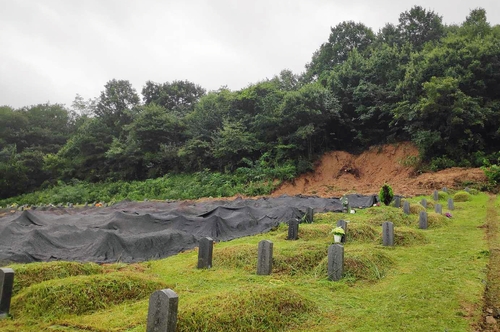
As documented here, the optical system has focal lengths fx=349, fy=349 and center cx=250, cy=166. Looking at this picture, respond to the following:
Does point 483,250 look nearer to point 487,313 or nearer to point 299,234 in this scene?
point 487,313

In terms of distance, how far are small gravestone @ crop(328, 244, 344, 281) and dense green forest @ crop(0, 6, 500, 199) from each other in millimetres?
18484

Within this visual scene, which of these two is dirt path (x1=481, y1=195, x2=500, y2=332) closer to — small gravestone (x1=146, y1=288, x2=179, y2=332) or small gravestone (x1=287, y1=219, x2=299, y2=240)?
small gravestone (x1=146, y1=288, x2=179, y2=332)

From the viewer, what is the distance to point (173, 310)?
3525mm

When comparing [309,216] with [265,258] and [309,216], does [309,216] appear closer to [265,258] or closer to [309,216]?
[309,216]

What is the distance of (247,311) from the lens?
399cm

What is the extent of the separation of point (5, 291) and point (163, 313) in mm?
2374

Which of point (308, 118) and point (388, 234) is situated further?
point (308, 118)

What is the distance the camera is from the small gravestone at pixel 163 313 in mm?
3496

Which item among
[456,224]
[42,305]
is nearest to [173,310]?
[42,305]

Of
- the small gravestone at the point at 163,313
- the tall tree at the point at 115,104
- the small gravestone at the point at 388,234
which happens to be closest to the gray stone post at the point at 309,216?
the small gravestone at the point at 388,234

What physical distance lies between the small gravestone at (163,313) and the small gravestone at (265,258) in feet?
9.44

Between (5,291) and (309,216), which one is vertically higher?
(309,216)

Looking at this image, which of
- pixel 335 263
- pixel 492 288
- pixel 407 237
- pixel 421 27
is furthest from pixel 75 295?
pixel 421 27

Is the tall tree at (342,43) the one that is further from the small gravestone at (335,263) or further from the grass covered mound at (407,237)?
the small gravestone at (335,263)
